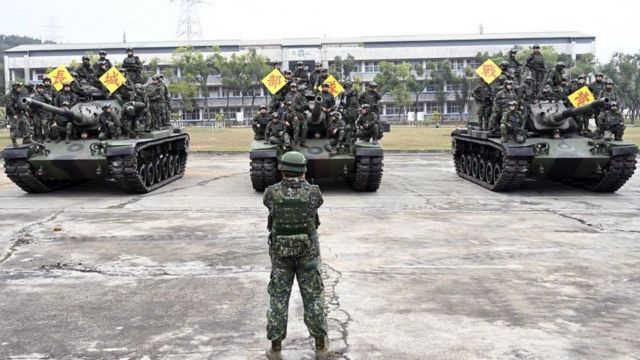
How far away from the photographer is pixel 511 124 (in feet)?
53.9

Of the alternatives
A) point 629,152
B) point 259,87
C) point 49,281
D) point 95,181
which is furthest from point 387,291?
point 259,87

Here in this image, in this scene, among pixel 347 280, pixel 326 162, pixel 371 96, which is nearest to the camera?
pixel 347 280

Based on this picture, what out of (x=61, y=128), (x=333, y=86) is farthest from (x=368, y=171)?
(x=61, y=128)

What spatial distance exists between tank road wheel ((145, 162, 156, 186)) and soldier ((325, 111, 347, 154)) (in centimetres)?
472

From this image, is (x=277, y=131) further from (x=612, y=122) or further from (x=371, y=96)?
(x=612, y=122)

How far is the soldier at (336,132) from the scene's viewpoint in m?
16.4

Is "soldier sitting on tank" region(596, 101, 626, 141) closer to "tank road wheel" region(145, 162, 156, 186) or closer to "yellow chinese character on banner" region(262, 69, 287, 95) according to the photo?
"yellow chinese character on banner" region(262, 69, 287, 95)

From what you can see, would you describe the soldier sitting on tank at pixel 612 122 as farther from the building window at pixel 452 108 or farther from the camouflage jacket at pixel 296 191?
the building window at pixel 452 108

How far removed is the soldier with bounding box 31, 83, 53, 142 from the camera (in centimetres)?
1719

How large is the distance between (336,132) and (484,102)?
18.6ft

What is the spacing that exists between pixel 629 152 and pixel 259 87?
66.7m

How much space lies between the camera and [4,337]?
6.24 metres

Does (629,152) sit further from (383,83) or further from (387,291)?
(383,83)

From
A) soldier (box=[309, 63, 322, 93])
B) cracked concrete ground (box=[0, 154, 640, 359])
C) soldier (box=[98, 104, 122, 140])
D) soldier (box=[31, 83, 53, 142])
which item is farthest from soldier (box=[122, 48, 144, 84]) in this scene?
cracked concrete ground (box=[0, 154, 640, 359])
